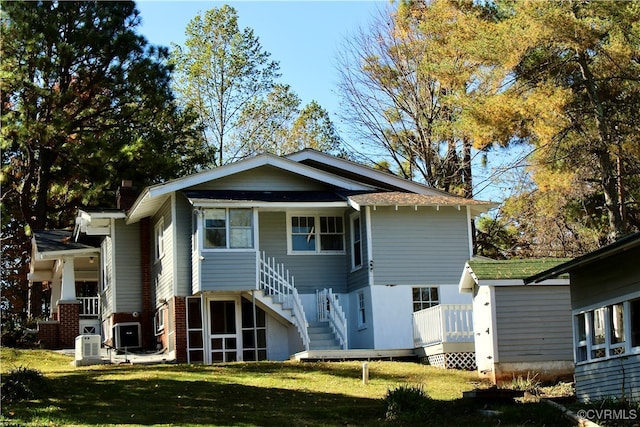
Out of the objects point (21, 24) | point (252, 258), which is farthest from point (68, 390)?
point (21, 24)

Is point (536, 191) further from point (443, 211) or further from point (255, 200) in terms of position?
point (255, 200)

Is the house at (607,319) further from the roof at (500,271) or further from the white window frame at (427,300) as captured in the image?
the white window frame at (427,300)

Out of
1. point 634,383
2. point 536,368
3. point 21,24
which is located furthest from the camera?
point 21,24

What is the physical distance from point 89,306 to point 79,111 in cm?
819

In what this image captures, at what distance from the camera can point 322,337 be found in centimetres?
3025

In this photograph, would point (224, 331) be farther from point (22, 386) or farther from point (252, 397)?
point (22, 386)

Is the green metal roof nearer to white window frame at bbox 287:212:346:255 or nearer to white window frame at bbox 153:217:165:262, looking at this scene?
white window frame at bbox 287:212:346:255

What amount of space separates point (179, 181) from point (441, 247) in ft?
26.6

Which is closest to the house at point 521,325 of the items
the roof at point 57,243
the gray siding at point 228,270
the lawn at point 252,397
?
the lawn at point 252,397

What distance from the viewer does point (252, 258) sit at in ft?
99.0

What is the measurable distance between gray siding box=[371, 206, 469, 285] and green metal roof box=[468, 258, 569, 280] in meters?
5.82

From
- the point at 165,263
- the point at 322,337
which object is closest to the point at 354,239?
the point at 322,337

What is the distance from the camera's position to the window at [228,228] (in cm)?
3014

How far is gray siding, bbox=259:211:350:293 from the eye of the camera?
3181 centimetres
